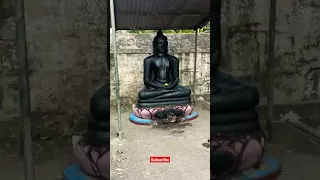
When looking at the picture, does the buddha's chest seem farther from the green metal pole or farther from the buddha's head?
the green metal pole

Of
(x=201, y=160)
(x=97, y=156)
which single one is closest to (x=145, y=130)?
(x=201, y=160)

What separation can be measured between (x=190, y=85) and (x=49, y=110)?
5049mm

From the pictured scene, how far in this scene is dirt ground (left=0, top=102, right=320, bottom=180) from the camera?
1.33 m

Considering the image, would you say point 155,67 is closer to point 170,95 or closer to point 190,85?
point 170,95

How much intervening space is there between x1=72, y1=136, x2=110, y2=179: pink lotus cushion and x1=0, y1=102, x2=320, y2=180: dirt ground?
0.12 ft

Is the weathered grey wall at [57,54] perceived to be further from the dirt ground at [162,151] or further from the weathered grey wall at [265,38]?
the dirt ground at [162,151]

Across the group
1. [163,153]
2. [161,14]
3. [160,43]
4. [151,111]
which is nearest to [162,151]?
[163,153]

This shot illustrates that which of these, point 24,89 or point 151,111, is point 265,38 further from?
point 151,111

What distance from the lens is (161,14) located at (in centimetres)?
442

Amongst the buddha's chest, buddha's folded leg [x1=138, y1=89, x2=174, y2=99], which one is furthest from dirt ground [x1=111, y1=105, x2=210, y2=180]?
the buddha's chest

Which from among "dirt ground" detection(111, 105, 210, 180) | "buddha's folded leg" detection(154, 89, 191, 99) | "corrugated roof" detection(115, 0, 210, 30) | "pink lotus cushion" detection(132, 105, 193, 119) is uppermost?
"corrugated roof" detection(115, 0, 210, 30)

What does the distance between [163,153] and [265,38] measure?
2.25 m

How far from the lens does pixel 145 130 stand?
4395mm

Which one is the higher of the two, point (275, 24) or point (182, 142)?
point (275, 24)
